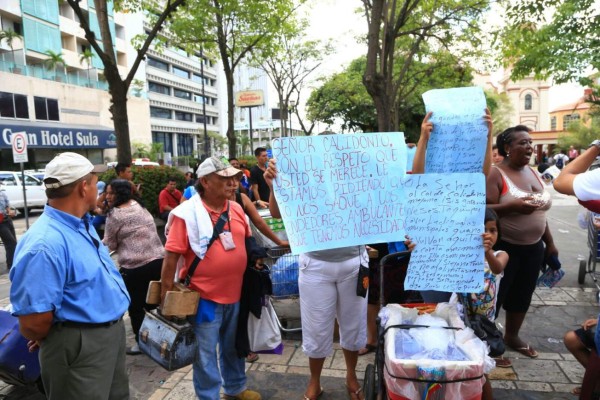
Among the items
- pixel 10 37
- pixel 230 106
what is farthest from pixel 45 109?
pixel 230 106

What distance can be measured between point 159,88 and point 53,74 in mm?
25824

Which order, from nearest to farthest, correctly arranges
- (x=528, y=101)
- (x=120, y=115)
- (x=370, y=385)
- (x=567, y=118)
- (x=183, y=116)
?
(x=370, y=385) < (x=120, y=115) < (x=183, y=116) < (x=567, y=118) < (x=528, y=101)

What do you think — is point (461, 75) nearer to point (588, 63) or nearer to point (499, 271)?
point (588, 63)

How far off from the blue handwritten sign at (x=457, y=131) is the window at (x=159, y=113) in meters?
55.4

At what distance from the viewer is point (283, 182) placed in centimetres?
292

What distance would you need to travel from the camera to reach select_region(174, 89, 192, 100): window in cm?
5991

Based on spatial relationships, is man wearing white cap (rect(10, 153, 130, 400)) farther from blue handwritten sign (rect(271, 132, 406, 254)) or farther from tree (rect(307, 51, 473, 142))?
tree (rect(307, 51, 473, 142))

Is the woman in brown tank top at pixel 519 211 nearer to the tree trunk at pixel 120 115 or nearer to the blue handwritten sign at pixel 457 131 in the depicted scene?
the blue handwritten sign at pixel 457 131

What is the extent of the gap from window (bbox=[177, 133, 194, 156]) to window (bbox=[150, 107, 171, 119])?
3.57 m

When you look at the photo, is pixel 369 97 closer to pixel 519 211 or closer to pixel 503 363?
pixel 519 211

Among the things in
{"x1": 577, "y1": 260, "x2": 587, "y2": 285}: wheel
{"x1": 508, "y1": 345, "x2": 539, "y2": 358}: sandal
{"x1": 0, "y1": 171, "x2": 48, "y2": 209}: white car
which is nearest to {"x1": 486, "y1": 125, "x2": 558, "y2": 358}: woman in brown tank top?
{"x1": 508, "y1": 345, "x2": 539, "y2": 358}: sandal

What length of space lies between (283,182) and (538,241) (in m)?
2.36

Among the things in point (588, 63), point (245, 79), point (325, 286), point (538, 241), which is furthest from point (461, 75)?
point (245, 79)

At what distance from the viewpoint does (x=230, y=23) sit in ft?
49.5
